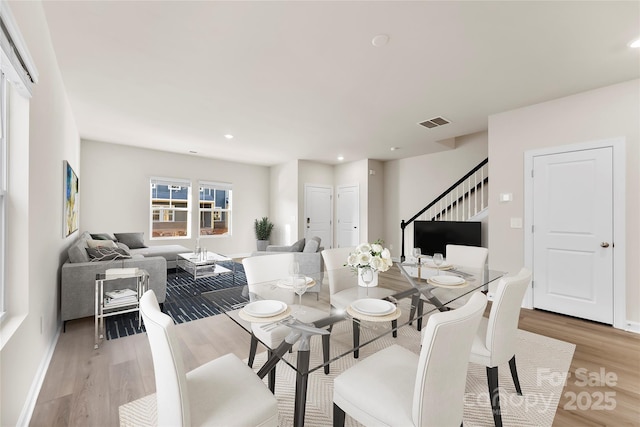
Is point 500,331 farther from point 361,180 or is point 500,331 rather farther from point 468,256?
point 361,180

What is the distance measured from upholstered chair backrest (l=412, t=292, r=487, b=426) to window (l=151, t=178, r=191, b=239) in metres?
6.73

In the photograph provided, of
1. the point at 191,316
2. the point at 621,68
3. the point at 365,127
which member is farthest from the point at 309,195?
the point at 621,68

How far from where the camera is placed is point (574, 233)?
323cm

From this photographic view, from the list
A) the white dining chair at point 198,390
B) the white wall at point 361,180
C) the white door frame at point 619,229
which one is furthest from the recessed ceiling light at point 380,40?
the white wall at point 361,180

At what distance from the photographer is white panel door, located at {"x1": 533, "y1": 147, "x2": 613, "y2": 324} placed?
304 centimetres

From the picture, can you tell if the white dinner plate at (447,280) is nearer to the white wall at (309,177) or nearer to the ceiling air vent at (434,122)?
the ceiling air vent at (434,122)

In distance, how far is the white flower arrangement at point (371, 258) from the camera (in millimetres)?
1986

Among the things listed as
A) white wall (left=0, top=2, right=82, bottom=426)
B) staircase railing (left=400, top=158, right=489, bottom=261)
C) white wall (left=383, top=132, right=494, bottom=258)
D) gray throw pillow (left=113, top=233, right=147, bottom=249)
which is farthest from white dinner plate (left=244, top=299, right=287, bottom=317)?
gray throw pillow (left=113, top=233, right=147, bottom=249)

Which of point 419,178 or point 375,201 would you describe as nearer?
point 419,178

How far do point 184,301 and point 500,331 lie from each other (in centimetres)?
369

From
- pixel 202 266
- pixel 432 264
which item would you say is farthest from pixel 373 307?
pixel 202 266

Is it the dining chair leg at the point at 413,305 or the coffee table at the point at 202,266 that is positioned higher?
the dining chair leg at the point at 413,305

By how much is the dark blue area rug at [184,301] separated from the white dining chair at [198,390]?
0.53 m

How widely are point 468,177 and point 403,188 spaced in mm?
1819
